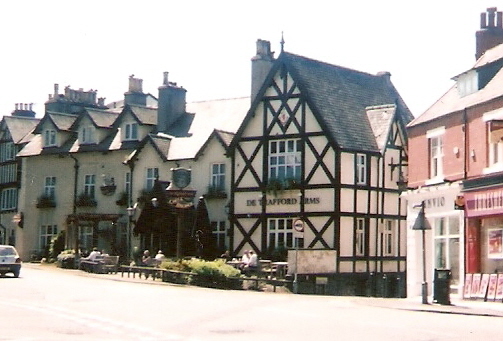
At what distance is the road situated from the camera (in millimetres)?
15305

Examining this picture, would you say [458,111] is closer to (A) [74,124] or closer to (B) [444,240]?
(B) [444,240]

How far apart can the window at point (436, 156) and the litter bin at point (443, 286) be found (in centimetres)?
585

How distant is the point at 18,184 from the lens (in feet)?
191

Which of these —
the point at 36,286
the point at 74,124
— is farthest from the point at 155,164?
the point at 36,286

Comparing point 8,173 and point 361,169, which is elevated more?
point 8,173

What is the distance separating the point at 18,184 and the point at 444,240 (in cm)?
3607

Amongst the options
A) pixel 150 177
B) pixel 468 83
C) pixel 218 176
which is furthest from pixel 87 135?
pixel 468 83

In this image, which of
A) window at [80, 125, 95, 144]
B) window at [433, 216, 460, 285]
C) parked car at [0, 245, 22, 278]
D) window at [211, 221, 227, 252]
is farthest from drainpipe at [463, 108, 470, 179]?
window at [80, 125, 95, 144]

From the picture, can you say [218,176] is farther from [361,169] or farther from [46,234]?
[46,234]

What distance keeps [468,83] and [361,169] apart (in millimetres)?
12149

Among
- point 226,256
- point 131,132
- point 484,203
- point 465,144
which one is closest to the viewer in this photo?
point 484,203

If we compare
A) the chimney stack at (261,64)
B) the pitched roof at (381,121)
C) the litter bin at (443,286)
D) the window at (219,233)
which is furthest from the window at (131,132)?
the litter bin at (443,286)

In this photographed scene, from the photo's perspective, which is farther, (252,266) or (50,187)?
(50,187)

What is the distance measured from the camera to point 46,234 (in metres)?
53.8
